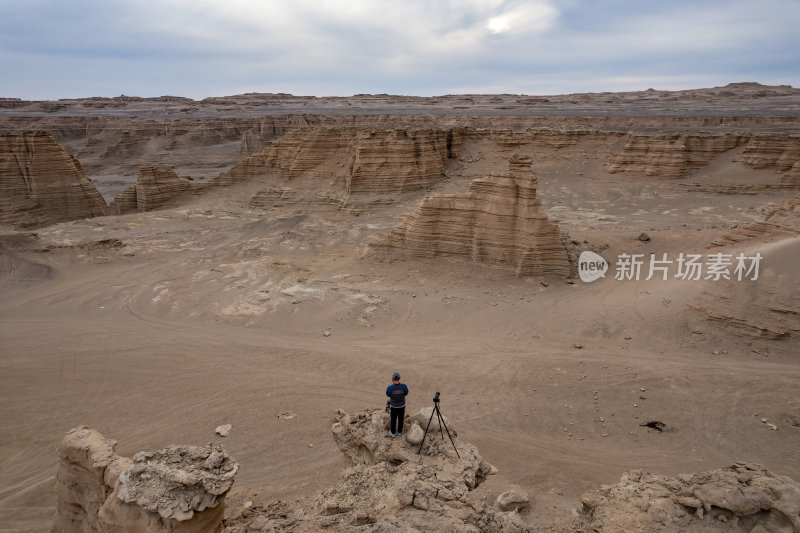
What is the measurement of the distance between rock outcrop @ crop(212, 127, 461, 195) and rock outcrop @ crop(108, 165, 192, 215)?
2380 mm

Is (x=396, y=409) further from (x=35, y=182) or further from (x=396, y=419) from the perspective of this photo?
(x=35, y=182)

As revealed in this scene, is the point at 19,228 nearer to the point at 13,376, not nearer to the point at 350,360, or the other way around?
the point at 13,376

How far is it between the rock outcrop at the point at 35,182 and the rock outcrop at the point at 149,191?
2.87 metres

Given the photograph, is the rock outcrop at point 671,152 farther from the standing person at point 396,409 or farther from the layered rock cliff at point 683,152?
the standing person at point 396,409

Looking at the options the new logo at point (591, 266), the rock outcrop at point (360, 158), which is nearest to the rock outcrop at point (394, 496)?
the new logo at point (591, 266)

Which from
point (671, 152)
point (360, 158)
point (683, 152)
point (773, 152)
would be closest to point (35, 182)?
point (360, 158)

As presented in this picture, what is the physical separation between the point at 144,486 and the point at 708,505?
187 inches

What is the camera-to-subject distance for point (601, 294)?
1230 centimetres

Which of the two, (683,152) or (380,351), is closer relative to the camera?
(380,351)

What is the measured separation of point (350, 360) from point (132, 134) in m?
63.9

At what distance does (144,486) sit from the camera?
3.94 meters

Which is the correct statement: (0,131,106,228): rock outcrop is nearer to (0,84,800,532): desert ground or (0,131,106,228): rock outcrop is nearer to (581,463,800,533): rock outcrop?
(0,84,800,532): desert ground

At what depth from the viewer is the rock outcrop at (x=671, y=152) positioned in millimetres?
26328

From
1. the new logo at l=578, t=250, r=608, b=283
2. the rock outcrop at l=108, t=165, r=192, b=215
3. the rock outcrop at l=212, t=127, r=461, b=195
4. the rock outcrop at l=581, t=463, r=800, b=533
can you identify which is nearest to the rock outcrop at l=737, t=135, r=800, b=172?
the rock outcrop at l=212, t=127, r=461, b=195
